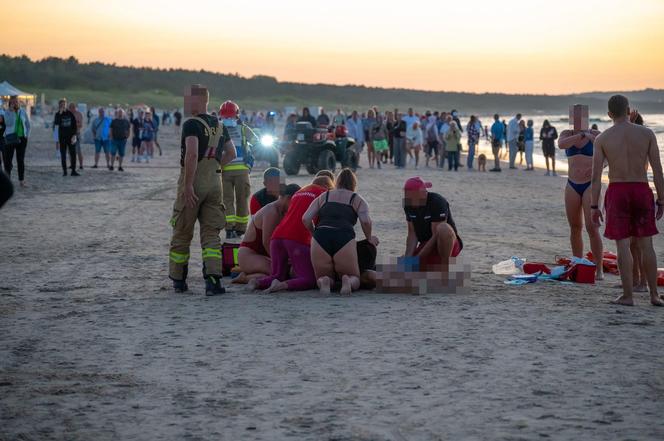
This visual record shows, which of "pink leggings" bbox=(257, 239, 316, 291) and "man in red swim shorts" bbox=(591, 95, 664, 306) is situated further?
"pink leggings" bbox=(257, 239, 316, 291)

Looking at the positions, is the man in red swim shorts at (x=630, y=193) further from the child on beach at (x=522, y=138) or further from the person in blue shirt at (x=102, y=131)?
the child on beach at (x=522, y=138)

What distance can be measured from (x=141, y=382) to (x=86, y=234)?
26.4ft

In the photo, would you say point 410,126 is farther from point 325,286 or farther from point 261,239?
point 325,286

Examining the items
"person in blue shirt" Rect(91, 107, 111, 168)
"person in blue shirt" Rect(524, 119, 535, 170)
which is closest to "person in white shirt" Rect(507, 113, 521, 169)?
"person in blue shirt" Rect(524, 119, 535, 170)

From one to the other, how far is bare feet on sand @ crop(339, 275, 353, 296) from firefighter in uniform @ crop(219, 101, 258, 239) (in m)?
3.53

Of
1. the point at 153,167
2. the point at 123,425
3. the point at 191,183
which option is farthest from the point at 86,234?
the point at 153,167

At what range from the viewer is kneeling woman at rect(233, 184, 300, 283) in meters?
9.65

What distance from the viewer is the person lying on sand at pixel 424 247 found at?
9062 mm

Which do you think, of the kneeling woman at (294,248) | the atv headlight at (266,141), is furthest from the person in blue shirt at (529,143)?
the kneeling woman at (294,248)

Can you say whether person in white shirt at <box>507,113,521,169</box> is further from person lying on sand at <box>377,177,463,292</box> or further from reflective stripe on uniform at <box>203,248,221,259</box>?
reflective stripe on uniform at <box>203,248,221,259</box>

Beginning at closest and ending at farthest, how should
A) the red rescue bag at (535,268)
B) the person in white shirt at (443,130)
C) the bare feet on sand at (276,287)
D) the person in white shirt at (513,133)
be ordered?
1. the bare feet on sand at (276,287)
2. the red rescue bag at (535,268)
3. the person in white shirt at (513,133)
4. the person in white shirt at (443,130)

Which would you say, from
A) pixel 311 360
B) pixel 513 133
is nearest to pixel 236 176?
pixel 311 360

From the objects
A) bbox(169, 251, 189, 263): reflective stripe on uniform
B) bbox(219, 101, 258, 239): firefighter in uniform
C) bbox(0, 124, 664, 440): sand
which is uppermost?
bbox(219, 101, 258, 239): firefighter in uniform

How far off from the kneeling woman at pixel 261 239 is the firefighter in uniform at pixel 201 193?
65cm
